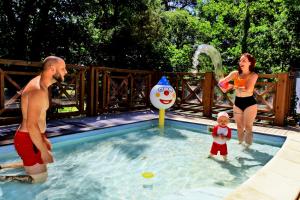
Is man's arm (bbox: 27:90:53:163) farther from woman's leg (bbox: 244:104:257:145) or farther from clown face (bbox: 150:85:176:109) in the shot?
clown face (bbox: 150:85:176:109)

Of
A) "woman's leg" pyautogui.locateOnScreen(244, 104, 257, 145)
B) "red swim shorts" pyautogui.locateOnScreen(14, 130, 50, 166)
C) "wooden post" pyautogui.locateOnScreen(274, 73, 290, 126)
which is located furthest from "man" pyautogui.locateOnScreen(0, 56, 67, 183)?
"wooden post" pyautogui.locateOnScreen(274, 73, 290, 126)

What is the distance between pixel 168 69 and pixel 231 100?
5.26m

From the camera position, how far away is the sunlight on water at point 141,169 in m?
3.99

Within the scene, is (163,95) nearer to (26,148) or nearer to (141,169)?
Answer: (141,169)

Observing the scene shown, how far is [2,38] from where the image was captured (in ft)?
34.6

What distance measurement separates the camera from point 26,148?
3.07 meters

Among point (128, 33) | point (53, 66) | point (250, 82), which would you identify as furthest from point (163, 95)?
point (128, 33)

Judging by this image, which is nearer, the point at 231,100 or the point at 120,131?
the point at 120,131

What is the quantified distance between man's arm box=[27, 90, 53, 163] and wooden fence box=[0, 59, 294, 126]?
4371 mm

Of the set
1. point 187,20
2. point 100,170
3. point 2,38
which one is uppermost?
point 187,20

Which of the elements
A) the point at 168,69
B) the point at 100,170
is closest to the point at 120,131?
the point at 100,170

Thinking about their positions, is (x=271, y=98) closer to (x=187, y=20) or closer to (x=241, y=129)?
(x=241, y=129)

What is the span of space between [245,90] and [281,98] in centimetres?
303

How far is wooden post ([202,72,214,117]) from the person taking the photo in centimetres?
969
